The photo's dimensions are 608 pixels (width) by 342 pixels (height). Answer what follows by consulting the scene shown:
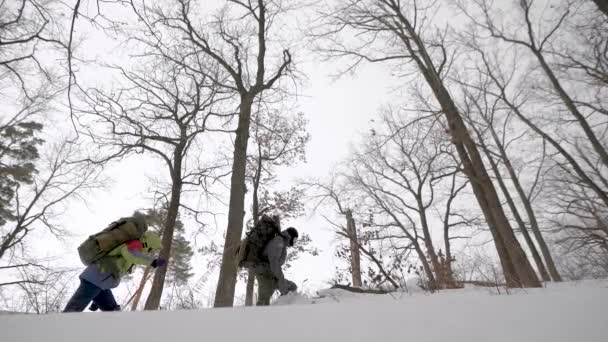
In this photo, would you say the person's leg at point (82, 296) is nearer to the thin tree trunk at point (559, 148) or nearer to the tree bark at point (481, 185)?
the tree bark at point (481, 185)

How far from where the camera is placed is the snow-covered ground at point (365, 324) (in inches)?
40.9

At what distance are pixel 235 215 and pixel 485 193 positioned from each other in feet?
19.2

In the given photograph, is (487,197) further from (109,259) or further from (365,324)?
(109,259)

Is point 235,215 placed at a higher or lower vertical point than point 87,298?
higher

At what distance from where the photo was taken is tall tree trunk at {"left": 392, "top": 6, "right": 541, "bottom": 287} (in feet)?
17.9

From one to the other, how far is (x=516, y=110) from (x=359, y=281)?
11632mm

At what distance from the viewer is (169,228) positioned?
30.7 ft

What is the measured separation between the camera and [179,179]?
34.0 ft

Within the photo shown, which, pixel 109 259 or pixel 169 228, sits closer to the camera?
pixel 109 259

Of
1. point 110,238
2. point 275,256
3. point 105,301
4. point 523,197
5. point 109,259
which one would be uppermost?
point 523,197

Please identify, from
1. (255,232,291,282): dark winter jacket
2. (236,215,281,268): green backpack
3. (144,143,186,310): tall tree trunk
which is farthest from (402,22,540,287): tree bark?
(144,143,186,310): tall tree trunk

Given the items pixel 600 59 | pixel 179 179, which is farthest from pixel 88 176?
pixel 600 59

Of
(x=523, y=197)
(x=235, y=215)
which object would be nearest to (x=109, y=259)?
(x=235, y=215)

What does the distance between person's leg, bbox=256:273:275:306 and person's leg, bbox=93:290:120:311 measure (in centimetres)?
198
